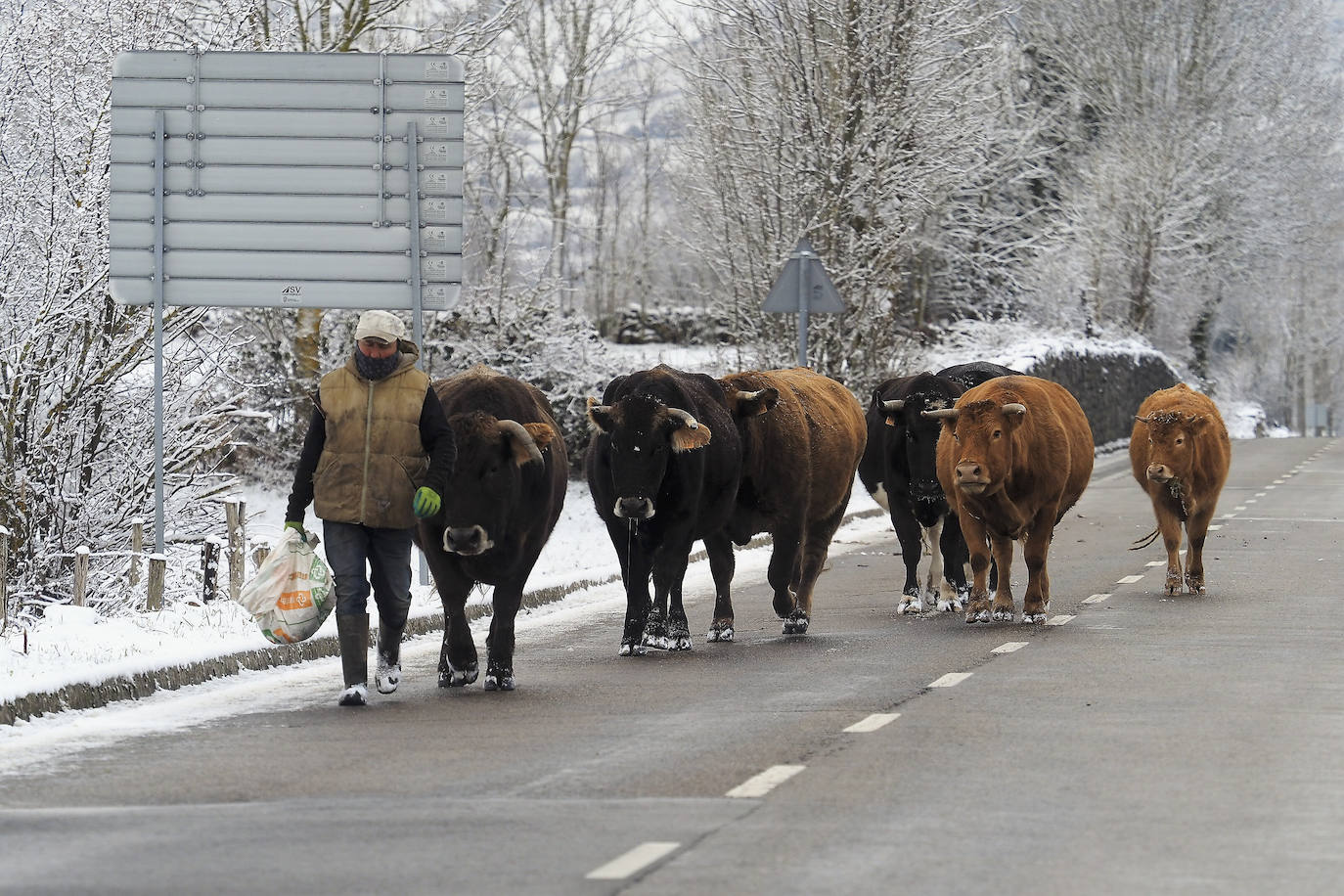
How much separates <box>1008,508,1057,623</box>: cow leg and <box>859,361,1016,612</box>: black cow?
793 mm

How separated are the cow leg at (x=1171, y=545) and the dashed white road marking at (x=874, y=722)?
7.21 m

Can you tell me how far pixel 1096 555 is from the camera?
2155 centimetres

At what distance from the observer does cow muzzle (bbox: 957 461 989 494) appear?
14984mm

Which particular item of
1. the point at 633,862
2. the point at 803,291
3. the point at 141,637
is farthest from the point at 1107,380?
the point at 633,862

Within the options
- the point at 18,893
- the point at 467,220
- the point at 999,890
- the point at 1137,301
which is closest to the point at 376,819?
the point at 18,893

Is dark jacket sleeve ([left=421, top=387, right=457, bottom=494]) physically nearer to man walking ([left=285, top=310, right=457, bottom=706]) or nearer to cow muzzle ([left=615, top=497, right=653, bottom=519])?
man walking ([left=285, top=310, right=457, bottom=706])

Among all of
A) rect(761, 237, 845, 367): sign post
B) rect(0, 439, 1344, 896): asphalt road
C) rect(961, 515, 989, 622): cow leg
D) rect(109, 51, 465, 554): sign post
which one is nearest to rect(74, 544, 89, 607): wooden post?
rect(109, 51, 465, 554): sign post

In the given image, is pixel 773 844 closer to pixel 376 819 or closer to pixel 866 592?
pixel 376 819

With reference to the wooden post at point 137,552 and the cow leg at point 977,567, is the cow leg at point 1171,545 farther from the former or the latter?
the wooden post at point 137,552

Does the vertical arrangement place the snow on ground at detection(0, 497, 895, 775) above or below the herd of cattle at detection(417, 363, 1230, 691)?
below

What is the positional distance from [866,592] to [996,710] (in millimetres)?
7454

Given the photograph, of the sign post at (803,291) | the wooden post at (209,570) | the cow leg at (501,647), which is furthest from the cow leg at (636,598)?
the sign post at (803,291)

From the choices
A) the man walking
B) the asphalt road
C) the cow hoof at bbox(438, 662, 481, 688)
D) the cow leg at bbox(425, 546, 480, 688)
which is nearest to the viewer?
the asphalt road

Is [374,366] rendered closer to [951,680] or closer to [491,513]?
[491,513]
